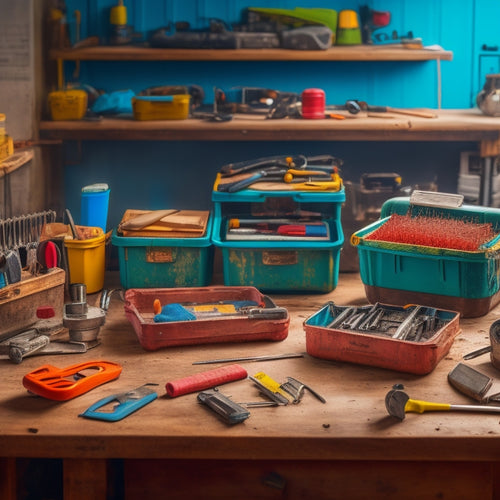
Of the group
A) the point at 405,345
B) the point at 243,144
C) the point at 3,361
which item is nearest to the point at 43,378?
the point at 3,361

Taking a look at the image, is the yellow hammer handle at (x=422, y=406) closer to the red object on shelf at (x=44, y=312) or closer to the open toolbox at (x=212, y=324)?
the open toolbox at (x=212, y=324)

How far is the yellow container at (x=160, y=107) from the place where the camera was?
3.33 meters

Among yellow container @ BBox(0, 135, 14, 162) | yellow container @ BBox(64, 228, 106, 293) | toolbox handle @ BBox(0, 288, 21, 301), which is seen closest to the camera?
toolbox handle @ BBox(0, 288, 21, 301)

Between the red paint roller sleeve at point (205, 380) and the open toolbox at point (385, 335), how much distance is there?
215 millimetres

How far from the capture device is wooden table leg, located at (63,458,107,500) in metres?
1.55

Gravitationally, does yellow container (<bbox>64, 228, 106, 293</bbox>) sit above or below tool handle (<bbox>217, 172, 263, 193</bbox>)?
below

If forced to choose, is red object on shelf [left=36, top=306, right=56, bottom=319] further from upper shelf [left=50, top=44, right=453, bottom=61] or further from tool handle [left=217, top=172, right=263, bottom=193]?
upper shelf [left=50, top=44, right=453, bottom=61]

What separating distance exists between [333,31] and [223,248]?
1824mm

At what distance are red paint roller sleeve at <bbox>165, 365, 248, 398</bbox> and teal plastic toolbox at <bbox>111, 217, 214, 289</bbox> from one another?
0.65 m

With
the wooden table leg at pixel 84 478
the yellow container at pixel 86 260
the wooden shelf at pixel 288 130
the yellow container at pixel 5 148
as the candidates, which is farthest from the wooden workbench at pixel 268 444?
the wooden shelf at pixel 288 130

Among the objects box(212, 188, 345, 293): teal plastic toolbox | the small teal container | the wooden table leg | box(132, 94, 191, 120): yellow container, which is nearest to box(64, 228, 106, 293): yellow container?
the small teal container

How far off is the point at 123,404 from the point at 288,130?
186cm

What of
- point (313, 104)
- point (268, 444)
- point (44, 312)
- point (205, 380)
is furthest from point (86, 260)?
point (313, 104)

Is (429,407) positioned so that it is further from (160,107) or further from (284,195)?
(160,107)
